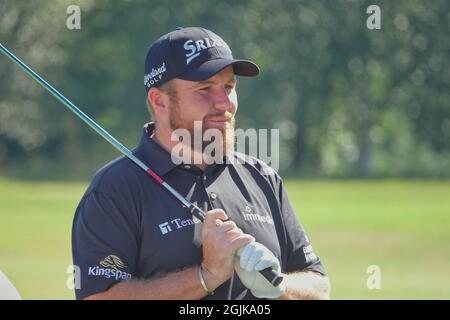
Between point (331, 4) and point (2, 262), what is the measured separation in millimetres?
36767

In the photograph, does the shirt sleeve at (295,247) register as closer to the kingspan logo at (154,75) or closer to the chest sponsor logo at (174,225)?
the chest sponsor logo at (174,225)

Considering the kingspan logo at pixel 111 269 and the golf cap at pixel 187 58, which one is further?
the golf cap at pixel 187 58

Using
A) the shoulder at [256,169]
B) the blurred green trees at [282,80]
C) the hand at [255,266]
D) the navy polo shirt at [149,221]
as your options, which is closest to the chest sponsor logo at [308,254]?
the navy polo shirt at [149,221]

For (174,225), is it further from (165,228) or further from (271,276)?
(271,276)

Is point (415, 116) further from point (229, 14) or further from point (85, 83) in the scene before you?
point (85, 83)

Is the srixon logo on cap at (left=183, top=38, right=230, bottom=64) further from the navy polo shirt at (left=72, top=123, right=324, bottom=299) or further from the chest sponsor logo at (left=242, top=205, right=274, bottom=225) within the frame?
the chest sponsor logo at (left=242, top=205, right=274, bottom=225)

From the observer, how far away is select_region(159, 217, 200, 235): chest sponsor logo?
419 cm

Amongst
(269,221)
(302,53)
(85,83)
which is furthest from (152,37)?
(269,221)

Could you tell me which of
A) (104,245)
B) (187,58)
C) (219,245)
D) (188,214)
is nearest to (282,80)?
(187,58)

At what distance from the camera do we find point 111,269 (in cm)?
411

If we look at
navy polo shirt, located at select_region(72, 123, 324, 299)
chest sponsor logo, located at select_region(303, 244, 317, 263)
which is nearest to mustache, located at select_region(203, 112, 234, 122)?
navy polo shirt, located at select_region(72, 123, 324, 299)

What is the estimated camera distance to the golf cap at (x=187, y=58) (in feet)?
14.5

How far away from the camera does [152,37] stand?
5309cm

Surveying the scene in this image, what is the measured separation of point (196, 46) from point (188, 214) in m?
0.75
